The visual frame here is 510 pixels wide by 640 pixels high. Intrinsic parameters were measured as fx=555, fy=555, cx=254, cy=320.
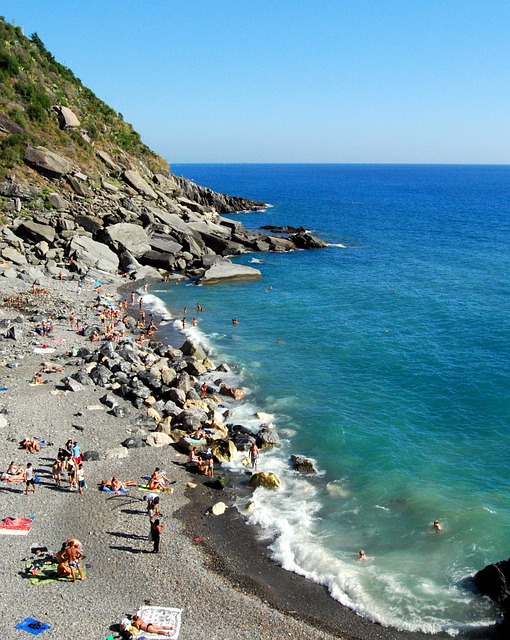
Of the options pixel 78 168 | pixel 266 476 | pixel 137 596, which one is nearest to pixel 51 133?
pixel 78 168

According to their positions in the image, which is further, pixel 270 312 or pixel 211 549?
pixel 270 312

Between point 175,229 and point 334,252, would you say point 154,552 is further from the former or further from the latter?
point 334,252

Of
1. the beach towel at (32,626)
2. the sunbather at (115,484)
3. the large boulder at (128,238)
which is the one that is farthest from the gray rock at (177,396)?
the large boulder at (128,238)

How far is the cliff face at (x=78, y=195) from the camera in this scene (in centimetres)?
6278

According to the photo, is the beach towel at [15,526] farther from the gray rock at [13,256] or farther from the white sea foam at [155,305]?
the gray rock at [13,256]

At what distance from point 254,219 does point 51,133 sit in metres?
44.0

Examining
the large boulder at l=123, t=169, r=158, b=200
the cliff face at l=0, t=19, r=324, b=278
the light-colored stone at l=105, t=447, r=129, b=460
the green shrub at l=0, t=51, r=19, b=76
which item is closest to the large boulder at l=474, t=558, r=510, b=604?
the light-colored stone at l=105, t=447, r=129, b=460

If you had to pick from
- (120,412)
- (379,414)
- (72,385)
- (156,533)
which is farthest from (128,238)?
(156,533)

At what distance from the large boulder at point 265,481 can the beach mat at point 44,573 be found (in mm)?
9455

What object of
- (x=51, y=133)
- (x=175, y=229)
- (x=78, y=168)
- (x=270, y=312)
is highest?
(x=51, y=133)

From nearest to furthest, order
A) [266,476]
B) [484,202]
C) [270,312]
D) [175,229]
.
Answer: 1. [266,476]
2. [270,312]
3. [175,229]
4. [484,202]

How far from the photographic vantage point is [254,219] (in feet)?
366

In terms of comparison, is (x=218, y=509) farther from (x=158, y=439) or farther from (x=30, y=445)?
(x=30, y=445)

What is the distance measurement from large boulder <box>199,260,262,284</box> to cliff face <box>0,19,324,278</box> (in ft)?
9.55
